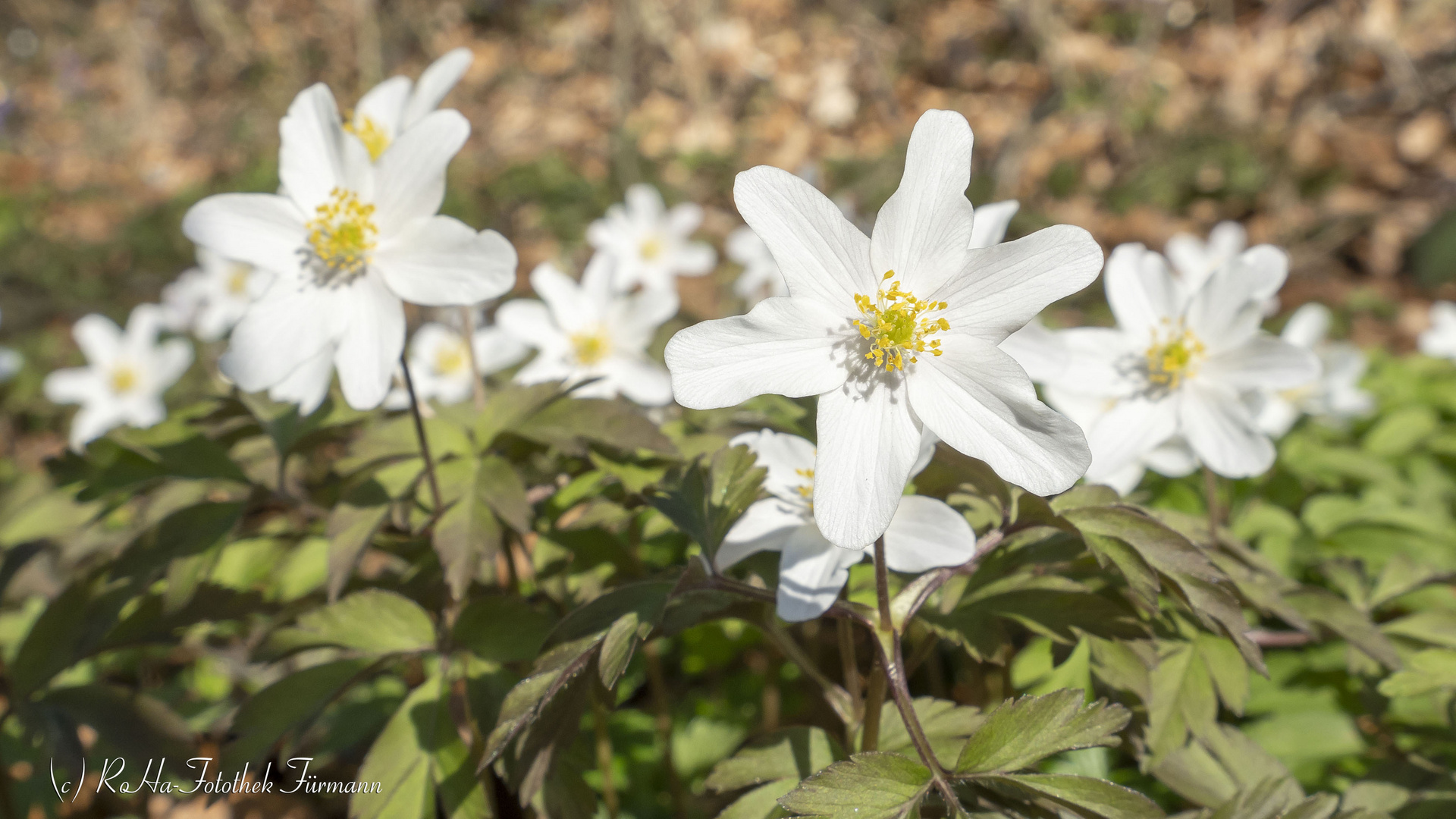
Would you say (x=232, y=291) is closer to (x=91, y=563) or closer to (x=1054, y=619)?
(x=91, y=563)

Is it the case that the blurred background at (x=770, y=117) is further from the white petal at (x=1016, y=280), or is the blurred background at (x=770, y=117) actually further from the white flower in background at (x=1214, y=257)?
the white petal at (x=1016, y=280)

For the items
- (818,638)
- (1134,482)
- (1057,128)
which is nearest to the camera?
(1134,482)

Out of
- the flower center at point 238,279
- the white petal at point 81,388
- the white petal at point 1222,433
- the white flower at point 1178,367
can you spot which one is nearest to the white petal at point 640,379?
the white flower at point 1178,367

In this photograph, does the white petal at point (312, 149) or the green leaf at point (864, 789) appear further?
the white petal at point (312, 149)

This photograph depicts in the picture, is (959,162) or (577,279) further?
(577,279)

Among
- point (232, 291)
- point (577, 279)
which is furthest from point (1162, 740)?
point (577, 279)

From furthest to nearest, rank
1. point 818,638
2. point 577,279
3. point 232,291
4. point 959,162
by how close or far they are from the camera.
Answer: point 577,279
point 232,291
point 818,638
point 959,162

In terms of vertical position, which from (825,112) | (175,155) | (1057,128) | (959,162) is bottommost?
(959,162)
